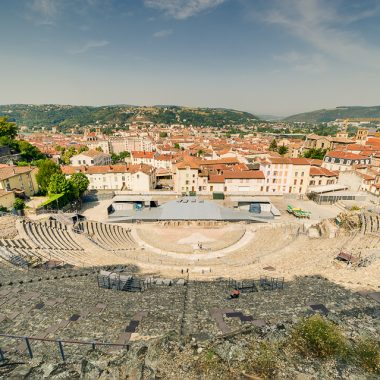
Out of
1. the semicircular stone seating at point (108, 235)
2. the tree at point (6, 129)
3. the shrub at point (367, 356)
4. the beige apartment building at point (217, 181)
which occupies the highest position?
the tree at point (6, 129)

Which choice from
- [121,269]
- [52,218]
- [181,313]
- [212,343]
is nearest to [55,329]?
[181,313]

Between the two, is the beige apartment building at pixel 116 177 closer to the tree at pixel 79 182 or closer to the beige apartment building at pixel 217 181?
the beige apartment building at pixel 217 181

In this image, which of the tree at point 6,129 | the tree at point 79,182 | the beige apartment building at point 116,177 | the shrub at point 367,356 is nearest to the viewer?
the shrub at point 367,356

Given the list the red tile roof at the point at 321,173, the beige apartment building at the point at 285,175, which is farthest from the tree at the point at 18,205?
the red tile roof at the point at 321,173

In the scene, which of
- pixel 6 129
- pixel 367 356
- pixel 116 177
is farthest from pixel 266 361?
pixel 6 129

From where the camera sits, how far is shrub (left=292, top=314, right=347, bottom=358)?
31.0ft

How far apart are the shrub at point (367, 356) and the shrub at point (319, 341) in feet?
1.45

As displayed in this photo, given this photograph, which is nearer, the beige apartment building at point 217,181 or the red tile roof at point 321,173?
the beige apartment building at point 217,181

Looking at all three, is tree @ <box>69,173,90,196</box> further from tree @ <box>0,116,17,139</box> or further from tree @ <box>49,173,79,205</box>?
tree @ <box>0,116,17,139</box>

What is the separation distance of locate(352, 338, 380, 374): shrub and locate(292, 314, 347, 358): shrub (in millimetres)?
443

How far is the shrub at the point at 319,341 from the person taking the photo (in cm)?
946

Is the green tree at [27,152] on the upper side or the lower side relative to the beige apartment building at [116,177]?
upper

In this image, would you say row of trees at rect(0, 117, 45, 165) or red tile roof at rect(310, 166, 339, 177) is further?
row of trees at rect(0, 117, 45, 165)

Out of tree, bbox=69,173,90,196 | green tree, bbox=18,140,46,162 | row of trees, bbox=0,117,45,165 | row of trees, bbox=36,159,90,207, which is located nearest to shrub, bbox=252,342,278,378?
row of trees, bbox=36,159,90,207
